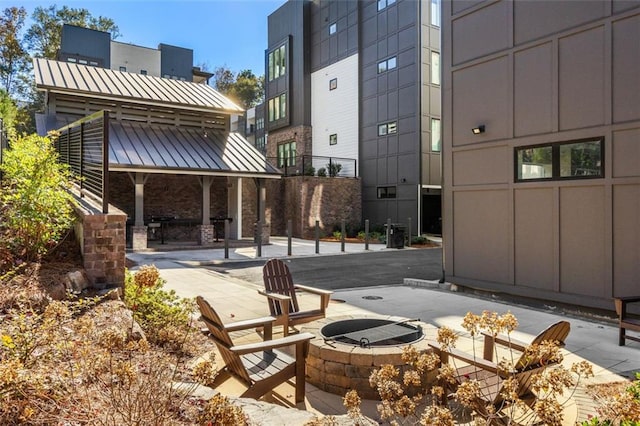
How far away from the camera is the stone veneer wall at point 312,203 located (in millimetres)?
21719

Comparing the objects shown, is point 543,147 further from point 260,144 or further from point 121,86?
point 260,144

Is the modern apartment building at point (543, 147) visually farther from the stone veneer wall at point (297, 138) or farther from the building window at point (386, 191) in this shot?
the stone veneer wall at point (297, 138)

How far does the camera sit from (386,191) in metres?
22.6

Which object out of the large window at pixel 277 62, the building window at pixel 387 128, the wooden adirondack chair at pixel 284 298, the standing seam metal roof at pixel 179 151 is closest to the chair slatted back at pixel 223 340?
the wooden adirondack chair at pixel 284 298

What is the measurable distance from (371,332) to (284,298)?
42.6 inches

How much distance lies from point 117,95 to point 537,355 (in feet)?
58.4

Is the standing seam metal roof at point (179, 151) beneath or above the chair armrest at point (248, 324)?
above

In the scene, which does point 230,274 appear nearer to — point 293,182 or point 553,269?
point 553,269

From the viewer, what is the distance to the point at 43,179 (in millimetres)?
5281

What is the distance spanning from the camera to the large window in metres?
27.6

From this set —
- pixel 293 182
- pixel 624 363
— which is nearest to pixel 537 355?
pixel 624 363

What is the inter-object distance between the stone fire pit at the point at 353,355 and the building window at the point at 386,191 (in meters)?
17.8

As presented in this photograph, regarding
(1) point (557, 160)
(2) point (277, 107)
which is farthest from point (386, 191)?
(1) point (557, 160)

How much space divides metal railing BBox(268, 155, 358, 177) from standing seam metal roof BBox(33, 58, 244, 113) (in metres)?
5.24
